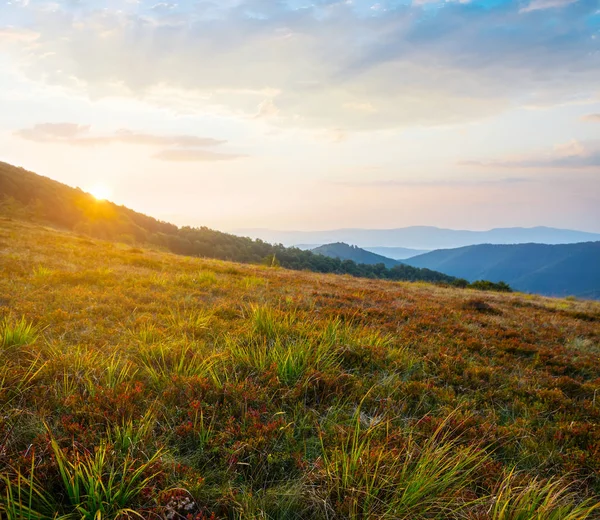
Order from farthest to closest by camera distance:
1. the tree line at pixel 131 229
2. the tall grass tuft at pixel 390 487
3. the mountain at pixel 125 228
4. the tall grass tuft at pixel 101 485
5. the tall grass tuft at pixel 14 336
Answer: the mountain at pixel 125 228 < the tree line at pixel 131 229 < the tall grass tuft at pixel 14 336 < the tall grass tuft at pixel 390 487 < the tall grass tuft at pixel 101 485

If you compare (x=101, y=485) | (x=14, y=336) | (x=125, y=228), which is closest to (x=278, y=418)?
(x=101, y=485)

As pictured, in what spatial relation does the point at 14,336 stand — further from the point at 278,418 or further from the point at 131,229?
the point at 131,229

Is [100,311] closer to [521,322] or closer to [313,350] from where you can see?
[313,350]

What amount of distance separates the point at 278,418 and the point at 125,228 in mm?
63411

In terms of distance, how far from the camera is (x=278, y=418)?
4238mm

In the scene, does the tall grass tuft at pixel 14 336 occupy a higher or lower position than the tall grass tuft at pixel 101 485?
higher

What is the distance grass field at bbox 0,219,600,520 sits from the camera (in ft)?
9.83

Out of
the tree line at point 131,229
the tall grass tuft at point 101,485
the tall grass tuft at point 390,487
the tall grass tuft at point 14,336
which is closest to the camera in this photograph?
the tall grass tuft at point 101,485

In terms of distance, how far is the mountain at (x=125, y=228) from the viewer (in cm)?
4706

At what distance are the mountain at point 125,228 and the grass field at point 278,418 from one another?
23036 mm

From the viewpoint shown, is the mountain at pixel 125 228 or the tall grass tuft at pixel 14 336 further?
the mountain at pixel 125 228

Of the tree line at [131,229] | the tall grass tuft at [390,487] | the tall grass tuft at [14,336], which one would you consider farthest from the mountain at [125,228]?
the tall grass tuft at [390,487]

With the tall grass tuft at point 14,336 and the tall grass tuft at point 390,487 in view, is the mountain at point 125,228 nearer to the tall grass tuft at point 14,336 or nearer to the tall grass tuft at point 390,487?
the tall grass tuft at point 14,336

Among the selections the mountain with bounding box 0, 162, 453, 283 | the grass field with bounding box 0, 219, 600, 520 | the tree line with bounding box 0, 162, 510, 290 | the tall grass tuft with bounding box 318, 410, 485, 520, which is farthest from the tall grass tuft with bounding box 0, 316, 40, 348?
the mountain with bounding box 0, 162, 453, 283
